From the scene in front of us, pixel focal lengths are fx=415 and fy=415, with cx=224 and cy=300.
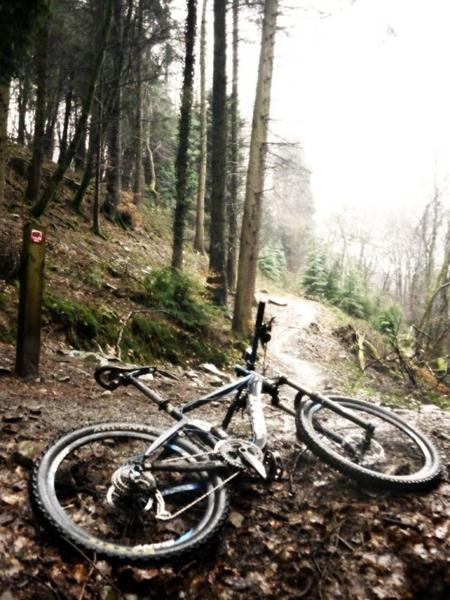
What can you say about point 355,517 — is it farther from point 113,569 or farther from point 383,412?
point 113,569

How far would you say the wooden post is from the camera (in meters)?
4.67

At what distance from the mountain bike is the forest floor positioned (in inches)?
6.6

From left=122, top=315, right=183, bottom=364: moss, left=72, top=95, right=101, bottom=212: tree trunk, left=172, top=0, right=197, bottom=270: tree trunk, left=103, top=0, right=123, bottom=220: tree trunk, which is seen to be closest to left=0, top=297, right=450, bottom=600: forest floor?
left=122, top=315, right=183, bottom=364: moss

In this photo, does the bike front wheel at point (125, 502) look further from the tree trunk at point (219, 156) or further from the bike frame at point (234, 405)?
the tree trunk at point (219, 156)

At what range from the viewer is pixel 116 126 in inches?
573

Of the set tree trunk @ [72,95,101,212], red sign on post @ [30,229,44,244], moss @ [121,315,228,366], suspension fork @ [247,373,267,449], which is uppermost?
tree trunk @ [72,95,101,212]

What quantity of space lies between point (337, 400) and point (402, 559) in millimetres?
1583

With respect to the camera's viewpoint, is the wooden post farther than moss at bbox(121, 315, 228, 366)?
No

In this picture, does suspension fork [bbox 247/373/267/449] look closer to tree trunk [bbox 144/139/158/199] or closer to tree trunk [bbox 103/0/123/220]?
tree trunk [bbox 103/0/123/220]

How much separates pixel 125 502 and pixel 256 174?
→ 9.57 metres

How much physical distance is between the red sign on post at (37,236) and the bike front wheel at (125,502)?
99.8 inches

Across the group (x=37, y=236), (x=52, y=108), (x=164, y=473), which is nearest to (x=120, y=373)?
(x=164, y=473)

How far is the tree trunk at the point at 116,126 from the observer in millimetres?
11609

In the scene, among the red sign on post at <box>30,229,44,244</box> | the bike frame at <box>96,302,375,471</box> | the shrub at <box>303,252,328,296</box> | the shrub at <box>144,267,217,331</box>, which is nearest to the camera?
the bike frame at <box>96,302,375,471</box>
